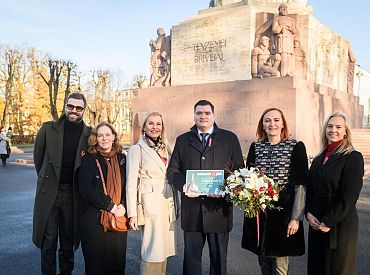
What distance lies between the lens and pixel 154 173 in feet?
12.5

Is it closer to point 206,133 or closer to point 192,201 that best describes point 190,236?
point 192,201

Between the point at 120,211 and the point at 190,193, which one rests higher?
the point at 190,193

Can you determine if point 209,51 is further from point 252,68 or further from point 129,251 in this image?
point 129,251

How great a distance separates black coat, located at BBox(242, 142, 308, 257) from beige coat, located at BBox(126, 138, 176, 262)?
0.90 metres

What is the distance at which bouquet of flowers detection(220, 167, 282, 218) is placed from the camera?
3309mm

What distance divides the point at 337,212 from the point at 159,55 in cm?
1547

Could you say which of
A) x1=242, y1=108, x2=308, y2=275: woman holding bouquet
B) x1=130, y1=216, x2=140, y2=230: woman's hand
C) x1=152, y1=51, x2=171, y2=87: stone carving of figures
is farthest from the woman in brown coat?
x1=152, y1=51, x2=171, y2=87: stone carving of figures

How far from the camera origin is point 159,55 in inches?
704

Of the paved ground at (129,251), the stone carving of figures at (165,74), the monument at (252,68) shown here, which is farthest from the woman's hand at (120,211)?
the stone carving of figures at (165,74)

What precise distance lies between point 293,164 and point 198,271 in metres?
1.38

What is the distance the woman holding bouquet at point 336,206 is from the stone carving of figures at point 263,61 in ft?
35.8

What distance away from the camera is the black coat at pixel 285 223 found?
11.7 ft

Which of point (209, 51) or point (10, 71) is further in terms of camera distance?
point (10, 71)

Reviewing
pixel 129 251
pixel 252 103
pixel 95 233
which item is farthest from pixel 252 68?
pixel 95 233
